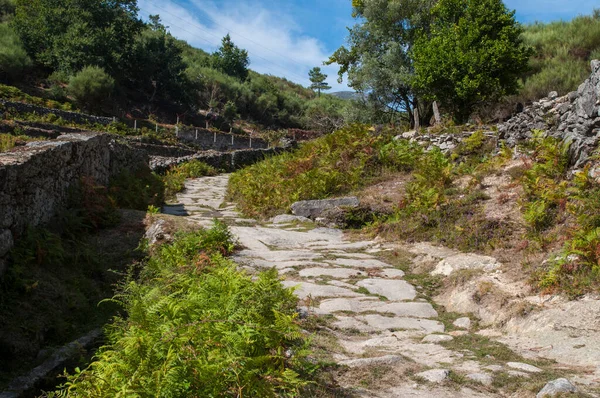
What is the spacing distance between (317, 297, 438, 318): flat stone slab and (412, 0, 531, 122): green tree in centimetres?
1299

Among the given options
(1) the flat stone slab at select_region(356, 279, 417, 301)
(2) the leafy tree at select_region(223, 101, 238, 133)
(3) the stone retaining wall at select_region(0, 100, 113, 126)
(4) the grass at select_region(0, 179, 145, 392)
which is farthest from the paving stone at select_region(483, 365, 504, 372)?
(2) the leafy tree at select_region(223, 101, 238, 133)

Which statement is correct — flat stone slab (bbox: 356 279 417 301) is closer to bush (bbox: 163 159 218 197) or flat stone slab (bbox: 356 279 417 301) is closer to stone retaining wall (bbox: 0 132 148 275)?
stone retaining wall (bbox: 0 132 148 275)

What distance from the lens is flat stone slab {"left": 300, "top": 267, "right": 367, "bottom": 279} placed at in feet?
17.0

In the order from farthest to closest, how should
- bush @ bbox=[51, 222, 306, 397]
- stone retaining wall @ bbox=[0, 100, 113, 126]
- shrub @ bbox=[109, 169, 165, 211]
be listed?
stone retaining wall @ bbox=[0, 100, 113, 126] < shrub @ bbox=[109, 169, 165, 211] < bush @ bbox=[51, 222, 306, 397]

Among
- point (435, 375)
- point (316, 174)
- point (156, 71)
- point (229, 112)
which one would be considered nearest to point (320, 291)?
point (435, 375)

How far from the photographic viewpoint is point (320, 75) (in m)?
80.3

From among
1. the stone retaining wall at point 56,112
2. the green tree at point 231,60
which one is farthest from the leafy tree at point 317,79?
the stone retaining wall at point 56,112

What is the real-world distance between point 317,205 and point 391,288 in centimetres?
405

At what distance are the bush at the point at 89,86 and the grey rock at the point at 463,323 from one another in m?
34.9

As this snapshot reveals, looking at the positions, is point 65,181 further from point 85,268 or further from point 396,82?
point 396,82

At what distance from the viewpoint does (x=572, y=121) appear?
6984 mm

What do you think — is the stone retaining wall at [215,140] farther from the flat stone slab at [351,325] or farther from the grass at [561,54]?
the flat stone slab at [351,325]

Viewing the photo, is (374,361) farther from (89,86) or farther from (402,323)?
(89,86)

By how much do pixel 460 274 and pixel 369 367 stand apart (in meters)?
2.50
